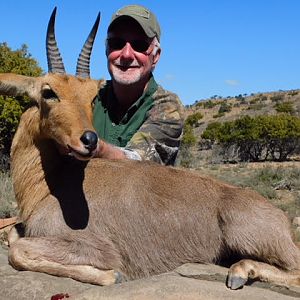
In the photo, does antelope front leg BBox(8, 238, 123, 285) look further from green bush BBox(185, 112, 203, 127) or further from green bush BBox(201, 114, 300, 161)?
green bush BBox(185, 112, 203, 127)

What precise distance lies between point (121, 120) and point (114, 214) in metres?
2.20

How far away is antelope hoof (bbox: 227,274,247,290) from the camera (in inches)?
205

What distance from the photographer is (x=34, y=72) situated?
61.2 feet

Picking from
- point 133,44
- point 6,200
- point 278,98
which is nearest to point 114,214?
point 133,44

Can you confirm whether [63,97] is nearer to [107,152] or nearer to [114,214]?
[107,152]

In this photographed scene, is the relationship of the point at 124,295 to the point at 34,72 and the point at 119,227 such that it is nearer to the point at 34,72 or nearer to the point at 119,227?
the point at 119,227

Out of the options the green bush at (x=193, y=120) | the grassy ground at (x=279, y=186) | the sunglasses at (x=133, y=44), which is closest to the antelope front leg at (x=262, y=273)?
the sunglasses at (x=133, y=44)

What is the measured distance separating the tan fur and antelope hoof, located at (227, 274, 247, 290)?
206 millimetres

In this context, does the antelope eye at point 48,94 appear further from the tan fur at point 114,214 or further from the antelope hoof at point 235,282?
the antelope hoof at point 235,282

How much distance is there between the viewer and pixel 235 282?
5242 mm

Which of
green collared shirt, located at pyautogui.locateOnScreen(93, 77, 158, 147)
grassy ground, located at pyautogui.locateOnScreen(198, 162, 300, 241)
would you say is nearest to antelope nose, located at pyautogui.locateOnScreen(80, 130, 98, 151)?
green collared shirt, located at pyautogui.locateOnScreen(93, 77, 158, 147)

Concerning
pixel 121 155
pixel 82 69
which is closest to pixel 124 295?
pixel 121 155

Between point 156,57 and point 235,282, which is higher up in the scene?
point 156,57

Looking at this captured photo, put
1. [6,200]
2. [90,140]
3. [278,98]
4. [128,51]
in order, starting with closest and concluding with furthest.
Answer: [90,140] < [128,51] < [6,200] < [278,98]
